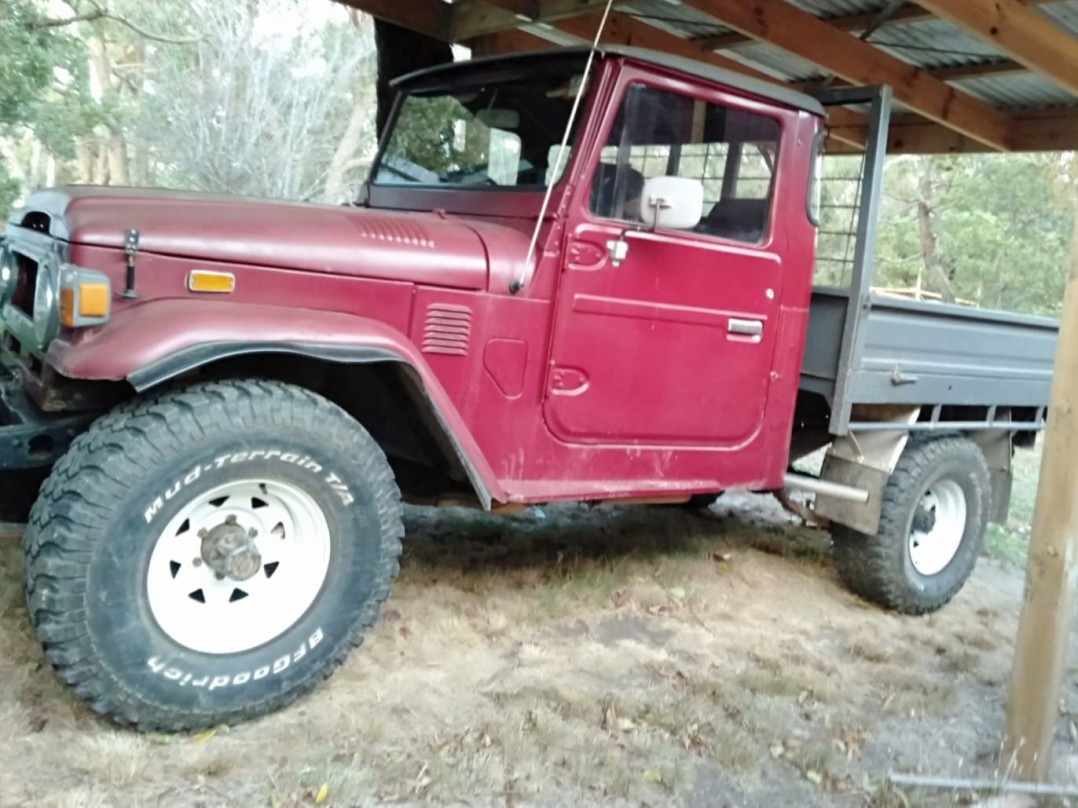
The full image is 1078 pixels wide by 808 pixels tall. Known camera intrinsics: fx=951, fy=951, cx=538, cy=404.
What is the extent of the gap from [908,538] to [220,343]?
316cm

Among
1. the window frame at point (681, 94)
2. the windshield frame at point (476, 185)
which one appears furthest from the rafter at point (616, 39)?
the window frame at point (681, 94)

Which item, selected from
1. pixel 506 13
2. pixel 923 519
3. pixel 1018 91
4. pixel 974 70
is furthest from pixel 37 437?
pixel 1018 91

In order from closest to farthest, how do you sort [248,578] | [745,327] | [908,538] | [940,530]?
[248,578], [745,327], [908,538], [940,530]

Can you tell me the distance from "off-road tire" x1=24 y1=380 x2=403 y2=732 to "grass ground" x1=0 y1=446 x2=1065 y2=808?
13cm

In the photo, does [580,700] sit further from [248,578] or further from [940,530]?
[940,530]

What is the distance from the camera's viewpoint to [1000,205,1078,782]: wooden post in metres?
2.60

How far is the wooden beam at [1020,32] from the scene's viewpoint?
4066mm

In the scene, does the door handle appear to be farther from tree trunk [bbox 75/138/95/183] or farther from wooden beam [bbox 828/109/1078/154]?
tree trunk [bbox 75/138/95/183]

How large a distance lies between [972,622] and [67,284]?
3.94 m

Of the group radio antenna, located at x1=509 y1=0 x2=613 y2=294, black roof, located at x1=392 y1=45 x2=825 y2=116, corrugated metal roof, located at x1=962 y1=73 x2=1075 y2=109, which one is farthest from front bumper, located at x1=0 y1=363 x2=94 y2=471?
corrugated metal roof, located at x1=962 y1=73 x2=1075 y2=109

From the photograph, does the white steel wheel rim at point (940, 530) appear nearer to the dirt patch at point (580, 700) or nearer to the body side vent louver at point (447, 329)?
the dirt patch at point (580, 700)

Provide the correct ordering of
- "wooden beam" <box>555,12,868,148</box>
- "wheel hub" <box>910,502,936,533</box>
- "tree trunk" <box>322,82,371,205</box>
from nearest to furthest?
"wheel hub" <box>910,502,936,533</box>
"wooden beam" <box>555,12,868,148</box>
"tree trunk" <box>322,82,371,205</box>

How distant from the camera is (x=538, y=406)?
3.19 metres

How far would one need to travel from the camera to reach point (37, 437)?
2.62 metres
